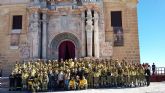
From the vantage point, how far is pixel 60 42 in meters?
23.8

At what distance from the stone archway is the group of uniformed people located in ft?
18.6

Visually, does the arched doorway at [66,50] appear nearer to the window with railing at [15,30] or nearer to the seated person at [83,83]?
the window with railing at [15,30]

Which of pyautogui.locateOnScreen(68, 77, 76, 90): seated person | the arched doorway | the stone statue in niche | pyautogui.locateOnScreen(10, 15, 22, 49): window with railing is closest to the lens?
pyautogui.locateOnScreen(68, 77, 76, 90): seated person

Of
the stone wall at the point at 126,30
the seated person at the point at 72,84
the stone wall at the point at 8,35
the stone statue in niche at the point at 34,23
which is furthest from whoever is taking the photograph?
the stone wall at the point at 8,35

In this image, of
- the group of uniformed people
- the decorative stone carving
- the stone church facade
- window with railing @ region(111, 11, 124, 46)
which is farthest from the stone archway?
the group of uniformed people

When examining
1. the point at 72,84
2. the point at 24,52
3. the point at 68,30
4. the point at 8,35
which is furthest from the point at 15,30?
the point at 72,84

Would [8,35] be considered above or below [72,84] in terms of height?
above

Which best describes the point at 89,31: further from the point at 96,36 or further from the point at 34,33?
the point at 34,33

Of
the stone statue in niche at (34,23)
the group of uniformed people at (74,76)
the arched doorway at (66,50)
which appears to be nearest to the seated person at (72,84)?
→ the group of uniformed people at (74,76)

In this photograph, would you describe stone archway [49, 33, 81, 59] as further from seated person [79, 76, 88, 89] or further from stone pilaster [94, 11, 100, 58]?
seated person [79, 76, 88, 89]

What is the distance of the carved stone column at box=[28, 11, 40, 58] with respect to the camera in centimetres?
2248

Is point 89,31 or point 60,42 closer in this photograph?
point 89,31

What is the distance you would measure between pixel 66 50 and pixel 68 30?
1801 millimetres

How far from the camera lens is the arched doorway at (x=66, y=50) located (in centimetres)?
2358
